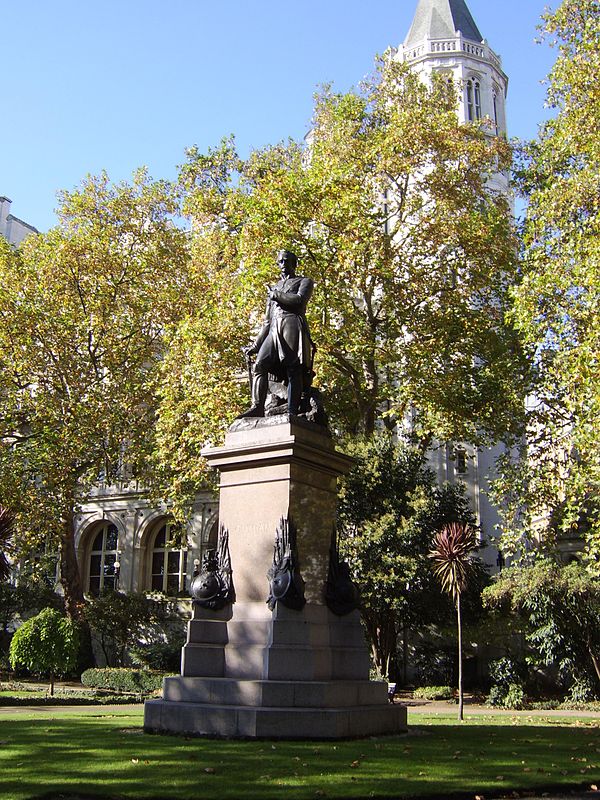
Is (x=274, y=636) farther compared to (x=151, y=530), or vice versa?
(x=151, y=530)

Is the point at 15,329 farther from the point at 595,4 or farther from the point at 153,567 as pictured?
the point at 595,4

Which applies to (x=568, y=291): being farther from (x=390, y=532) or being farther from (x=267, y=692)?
(x=267, y=692)

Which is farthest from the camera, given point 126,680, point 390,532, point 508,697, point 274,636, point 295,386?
point 390,532

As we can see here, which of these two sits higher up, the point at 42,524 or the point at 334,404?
the point at 334,404

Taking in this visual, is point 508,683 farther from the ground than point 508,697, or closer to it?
farther from the ground

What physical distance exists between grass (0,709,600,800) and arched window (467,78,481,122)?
2118 inches

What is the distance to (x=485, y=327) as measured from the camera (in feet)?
88.1

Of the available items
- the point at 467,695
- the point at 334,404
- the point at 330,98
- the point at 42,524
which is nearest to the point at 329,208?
the point at 334,404

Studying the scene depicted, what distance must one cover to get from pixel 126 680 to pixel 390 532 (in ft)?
30.6

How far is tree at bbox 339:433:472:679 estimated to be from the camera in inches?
1057

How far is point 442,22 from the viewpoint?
2408 inches

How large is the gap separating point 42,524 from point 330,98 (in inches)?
734

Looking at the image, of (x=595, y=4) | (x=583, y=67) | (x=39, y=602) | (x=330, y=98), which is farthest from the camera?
(x=39, y=602)

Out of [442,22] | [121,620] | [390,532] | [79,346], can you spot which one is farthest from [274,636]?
[442,22]
